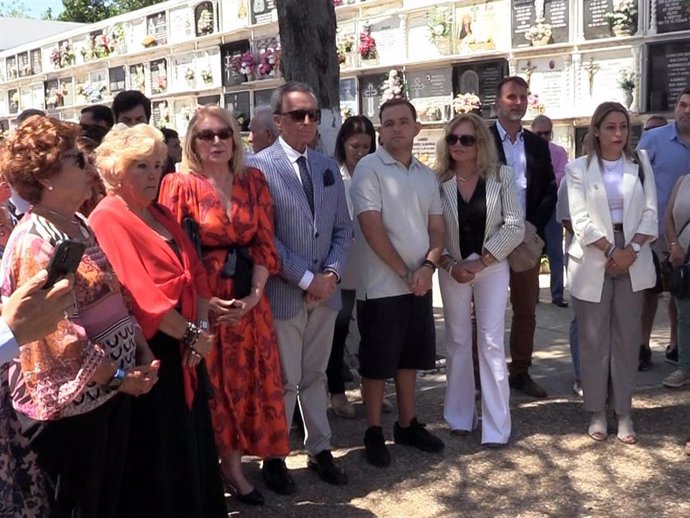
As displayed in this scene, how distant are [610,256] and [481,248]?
25.4 inches

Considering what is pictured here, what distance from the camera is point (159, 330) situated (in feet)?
9.79

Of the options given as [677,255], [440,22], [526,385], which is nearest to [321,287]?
[526,385]

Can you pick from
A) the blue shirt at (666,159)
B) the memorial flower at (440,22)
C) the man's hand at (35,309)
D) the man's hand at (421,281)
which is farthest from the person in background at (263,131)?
the memorial flower at (440,22)

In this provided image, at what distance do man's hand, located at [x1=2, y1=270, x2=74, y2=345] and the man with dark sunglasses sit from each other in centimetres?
350

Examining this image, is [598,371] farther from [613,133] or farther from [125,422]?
[125,422]

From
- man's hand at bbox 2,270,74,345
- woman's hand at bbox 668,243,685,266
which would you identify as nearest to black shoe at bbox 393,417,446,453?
woman's hand at bbox 668,243,685,266

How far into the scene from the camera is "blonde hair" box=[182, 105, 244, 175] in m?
3.48

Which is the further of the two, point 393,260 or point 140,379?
point 393,260

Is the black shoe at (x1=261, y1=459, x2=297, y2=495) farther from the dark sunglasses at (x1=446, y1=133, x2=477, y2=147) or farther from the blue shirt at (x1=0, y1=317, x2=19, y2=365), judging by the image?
the blue shirt at (x1=0, y1=317, x2=19, y2=365)

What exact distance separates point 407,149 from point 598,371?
1.53m

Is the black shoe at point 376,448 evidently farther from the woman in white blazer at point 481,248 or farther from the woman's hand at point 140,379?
the woman's hand at point 140,379

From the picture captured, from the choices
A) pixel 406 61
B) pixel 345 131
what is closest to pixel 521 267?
pixel 345 131

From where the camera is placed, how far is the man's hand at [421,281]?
13.2 ft

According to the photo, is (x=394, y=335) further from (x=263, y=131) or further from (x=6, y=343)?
(x=6, y=343)
